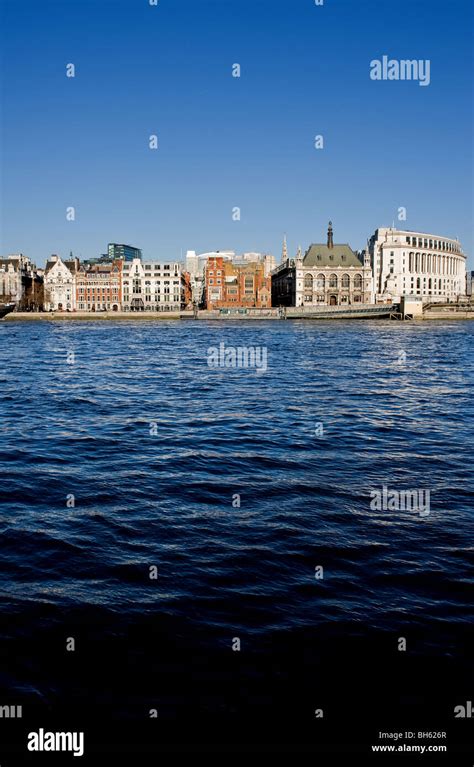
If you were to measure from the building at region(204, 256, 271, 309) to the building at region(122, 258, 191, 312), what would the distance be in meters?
11.4

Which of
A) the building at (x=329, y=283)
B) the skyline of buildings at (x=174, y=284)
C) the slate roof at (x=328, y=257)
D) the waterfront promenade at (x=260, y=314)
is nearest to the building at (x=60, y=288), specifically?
the skyline of buildings at (x=174, y=284)

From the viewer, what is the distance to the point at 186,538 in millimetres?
11156

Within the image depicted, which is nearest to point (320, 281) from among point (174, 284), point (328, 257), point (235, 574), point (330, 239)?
point (328, 257)

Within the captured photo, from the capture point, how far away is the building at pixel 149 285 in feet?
607

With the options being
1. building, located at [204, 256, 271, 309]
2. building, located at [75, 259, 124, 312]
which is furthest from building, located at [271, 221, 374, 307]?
building, located at [75, 259, 124, 312]

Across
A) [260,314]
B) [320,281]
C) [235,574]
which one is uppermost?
[320,281]

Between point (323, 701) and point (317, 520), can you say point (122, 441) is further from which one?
point (323, 701)

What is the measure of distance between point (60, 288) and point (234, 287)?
5143 cm

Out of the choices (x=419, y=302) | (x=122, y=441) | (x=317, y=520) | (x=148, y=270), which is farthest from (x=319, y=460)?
(x=148, y=270)

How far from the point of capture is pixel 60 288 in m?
185

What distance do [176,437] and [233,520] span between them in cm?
789

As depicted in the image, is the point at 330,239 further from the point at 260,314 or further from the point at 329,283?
the point at 260,314

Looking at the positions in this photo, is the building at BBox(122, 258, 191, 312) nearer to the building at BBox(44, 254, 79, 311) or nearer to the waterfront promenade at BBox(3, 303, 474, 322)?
the building at BBox(44, 254, 79, 311)

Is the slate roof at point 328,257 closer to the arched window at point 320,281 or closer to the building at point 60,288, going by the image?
the arched window at point 320,281
